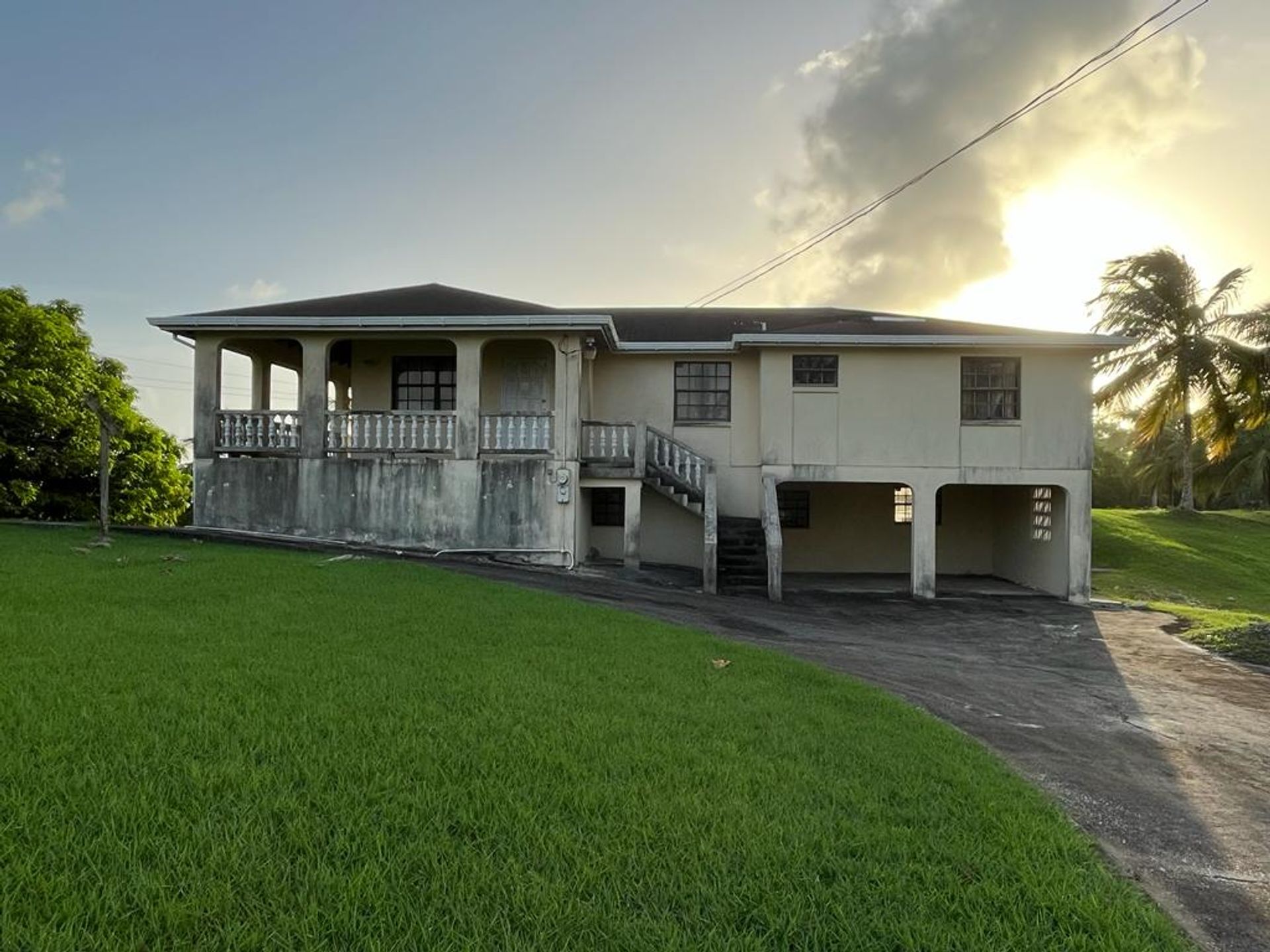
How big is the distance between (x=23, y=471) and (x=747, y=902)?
27905mm

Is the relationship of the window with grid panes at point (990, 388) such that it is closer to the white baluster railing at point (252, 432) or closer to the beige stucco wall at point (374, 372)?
the beige stucco wall at point (374, 372)

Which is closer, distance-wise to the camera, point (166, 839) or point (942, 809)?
point (166, 839)

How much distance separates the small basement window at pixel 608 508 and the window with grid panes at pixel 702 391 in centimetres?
223

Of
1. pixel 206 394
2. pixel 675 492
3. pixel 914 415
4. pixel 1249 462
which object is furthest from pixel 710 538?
pixel 1249 462

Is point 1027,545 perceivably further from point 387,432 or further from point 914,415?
point 387,432

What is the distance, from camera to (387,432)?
14.5m

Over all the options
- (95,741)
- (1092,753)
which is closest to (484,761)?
(95,741)

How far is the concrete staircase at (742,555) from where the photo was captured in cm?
1413

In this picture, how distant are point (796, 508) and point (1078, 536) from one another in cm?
579

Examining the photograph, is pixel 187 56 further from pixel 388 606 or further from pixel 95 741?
pixel 95 741

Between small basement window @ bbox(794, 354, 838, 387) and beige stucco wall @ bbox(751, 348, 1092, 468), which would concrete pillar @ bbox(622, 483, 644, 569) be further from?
small basement window @ bbox(794, 354, 838, 387)

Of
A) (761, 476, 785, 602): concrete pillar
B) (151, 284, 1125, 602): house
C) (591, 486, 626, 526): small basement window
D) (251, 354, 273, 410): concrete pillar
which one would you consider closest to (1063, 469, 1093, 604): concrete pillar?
(151, 284, 1125, 602): house

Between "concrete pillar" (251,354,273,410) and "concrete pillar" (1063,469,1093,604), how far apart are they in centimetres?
1671

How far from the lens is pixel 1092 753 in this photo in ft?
17.9
